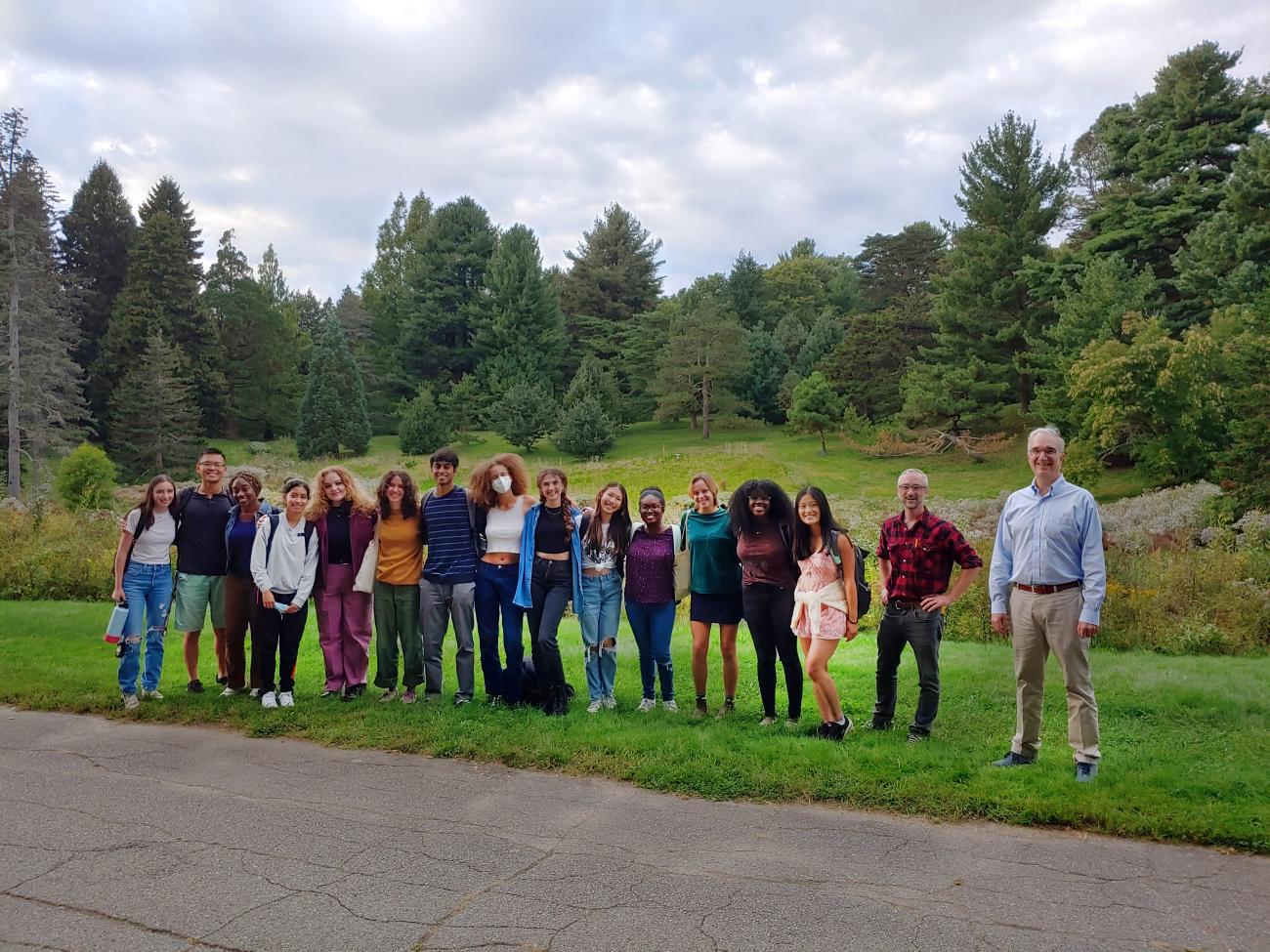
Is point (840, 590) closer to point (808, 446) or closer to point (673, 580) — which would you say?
point (673, 580)

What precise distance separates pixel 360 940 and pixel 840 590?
3.64 meters

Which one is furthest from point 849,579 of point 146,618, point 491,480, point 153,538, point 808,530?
point 146,618

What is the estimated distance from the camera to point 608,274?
58.9 metres

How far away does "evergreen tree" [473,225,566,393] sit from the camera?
5159cm

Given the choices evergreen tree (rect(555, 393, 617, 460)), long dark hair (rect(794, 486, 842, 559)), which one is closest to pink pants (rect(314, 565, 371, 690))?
long dark hair (rect(794, 486, 842, 559))

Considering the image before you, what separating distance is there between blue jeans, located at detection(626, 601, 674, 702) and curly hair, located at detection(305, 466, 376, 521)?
2288 mm

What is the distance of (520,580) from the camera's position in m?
6.64

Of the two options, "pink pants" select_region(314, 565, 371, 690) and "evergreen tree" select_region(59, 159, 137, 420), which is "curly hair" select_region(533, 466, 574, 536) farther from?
"evergreen tree" select_region(59, 159, 137, 420)

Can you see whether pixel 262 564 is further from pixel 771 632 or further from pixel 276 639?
pixel 771 632

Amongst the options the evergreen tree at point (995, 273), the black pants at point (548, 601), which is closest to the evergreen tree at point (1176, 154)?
the evergreen tree at point (995, 273)

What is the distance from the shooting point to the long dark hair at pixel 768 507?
6215 millimetres

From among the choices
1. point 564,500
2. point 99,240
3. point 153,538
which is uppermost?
point 99,240

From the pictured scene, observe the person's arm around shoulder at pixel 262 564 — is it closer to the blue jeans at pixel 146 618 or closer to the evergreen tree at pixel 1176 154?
the blue jeans at pixel 146 618

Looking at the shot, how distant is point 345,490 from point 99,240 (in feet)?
180
